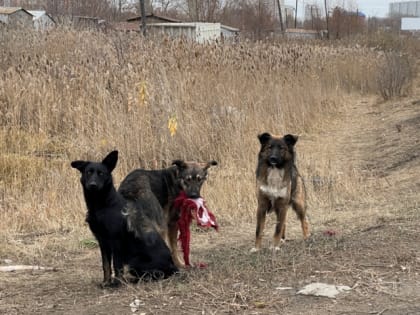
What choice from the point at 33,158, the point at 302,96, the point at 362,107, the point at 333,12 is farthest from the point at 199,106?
the point at 333,12

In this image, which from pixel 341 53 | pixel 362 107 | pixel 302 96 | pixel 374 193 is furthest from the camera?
pixel 341 53

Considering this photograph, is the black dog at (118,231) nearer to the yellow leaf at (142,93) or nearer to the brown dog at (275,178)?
the brown dog at (275,178)

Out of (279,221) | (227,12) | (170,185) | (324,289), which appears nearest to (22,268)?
(170,185)

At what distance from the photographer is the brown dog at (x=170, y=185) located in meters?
6.01

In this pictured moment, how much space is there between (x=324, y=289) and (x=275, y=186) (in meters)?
2.21

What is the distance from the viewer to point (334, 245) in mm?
5832

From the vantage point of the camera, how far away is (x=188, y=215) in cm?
609

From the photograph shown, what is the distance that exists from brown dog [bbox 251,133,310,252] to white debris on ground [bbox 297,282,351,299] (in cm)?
184

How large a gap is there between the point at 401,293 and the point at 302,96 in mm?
13776

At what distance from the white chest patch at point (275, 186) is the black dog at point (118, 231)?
63.9 inches

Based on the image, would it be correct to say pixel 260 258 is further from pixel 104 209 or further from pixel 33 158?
pixel 33 158

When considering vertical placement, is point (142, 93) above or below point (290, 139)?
above

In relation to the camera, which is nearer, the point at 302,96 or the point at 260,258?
the point at 260,258

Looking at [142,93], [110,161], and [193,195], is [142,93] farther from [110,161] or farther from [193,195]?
[110,161]
